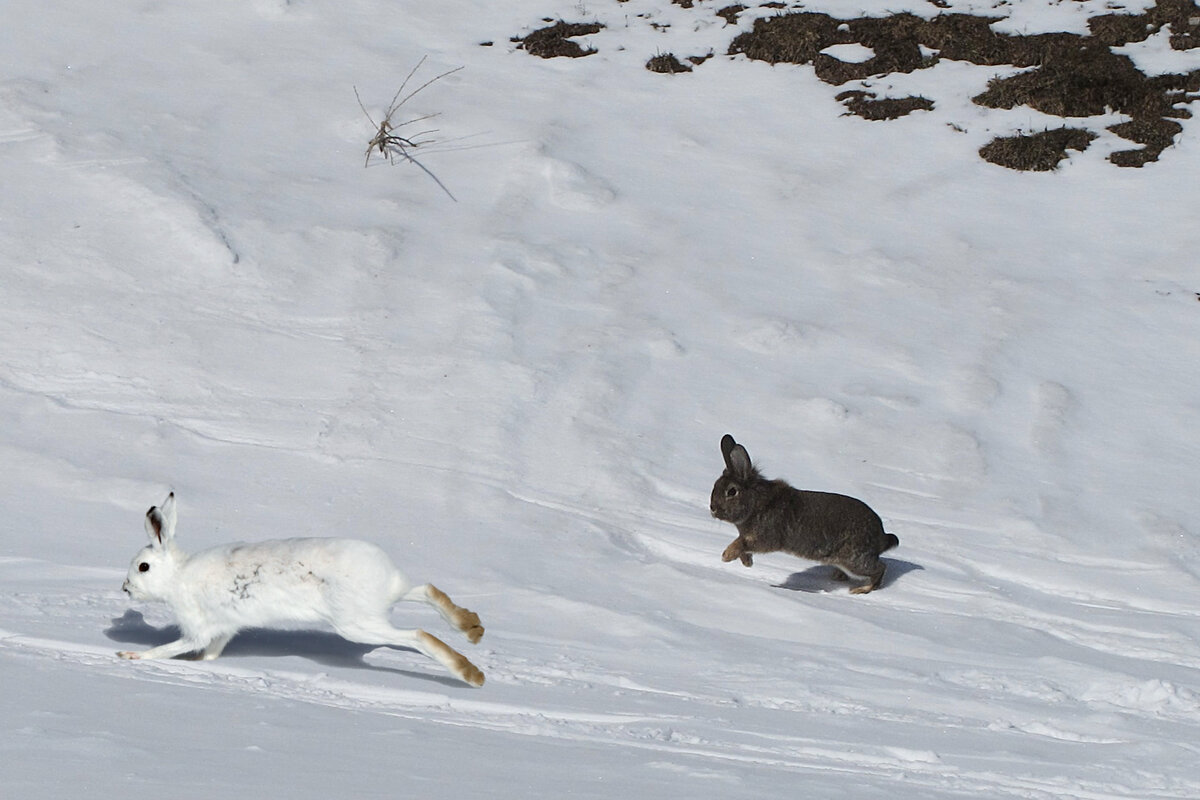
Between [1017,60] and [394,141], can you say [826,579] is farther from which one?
[1017,60]

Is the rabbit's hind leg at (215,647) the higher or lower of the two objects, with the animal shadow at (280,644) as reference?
higher

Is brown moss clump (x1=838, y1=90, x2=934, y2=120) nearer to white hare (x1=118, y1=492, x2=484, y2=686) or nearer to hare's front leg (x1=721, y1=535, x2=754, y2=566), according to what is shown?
hare's front leg (x1=721, y1=535, x2=754, y2=566)

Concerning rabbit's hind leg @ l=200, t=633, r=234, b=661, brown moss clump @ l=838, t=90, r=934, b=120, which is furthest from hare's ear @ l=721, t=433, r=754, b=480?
brown moss clump @ l=838, t=90, r=934, b=120

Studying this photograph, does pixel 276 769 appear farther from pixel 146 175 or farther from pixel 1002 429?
pixel 146 175

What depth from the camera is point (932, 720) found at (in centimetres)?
591

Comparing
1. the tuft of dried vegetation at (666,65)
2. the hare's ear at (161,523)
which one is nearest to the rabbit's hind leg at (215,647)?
the hare's ear at (161,523)

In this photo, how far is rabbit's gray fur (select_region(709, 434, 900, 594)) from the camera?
8.32 meters

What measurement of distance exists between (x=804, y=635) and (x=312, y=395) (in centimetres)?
431

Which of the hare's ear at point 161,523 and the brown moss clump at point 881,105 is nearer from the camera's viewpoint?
the hare's ear at point 161,523

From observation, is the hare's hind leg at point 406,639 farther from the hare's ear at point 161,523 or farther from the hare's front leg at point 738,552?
the hare's front leg at point 738,552

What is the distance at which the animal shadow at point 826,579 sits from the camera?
336 inches

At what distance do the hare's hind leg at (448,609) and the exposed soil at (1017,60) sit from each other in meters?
11.1

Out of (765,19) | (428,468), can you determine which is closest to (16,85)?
(428,468)

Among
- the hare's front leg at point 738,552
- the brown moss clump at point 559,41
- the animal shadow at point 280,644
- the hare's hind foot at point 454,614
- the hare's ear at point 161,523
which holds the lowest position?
the hare's front leg at point 738,552
